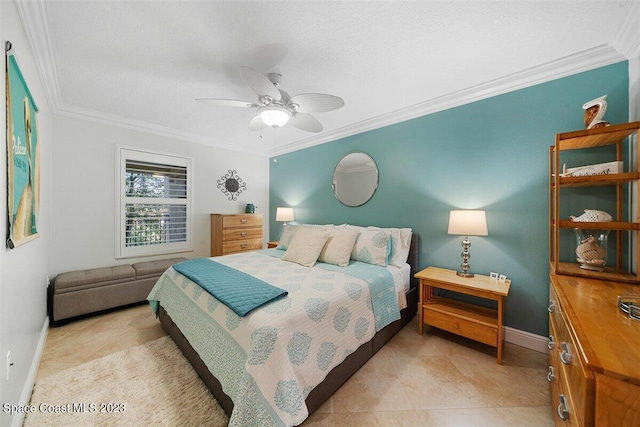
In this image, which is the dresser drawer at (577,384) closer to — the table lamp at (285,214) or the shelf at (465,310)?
the shelf at (465,310)

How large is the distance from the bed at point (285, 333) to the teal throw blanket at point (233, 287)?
0.12 feet

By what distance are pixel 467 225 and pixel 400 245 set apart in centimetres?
71

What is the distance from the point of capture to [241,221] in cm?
408

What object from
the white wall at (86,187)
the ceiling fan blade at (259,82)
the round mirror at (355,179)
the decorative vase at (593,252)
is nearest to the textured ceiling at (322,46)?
the ceiling fan blade at (259,82)

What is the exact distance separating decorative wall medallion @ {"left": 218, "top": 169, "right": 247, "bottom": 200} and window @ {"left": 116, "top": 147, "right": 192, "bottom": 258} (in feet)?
1.90

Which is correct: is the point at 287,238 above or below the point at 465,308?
above

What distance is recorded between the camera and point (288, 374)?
1193 mm

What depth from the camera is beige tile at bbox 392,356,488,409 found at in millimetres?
1534

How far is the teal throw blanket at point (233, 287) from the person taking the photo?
144 centimetres

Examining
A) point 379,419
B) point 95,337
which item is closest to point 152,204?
point 95,337

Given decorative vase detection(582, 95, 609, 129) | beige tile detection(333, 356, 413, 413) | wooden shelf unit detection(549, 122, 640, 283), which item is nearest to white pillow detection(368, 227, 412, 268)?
beige tile detection(333, 356, 413, 413)

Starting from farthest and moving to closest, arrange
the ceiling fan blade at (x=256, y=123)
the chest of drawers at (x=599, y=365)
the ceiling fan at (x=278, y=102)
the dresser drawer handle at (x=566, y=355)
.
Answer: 1. the ceiling fan blade at (x=256, y=123)
2. the ceiling fan at (x=278, y=102)
3. the dresser drawer handle at (x=566, y=355)
4. the chest of drawers at (x=599, y=365)

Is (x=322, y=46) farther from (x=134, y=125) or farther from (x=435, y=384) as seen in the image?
(x=134, y=125)

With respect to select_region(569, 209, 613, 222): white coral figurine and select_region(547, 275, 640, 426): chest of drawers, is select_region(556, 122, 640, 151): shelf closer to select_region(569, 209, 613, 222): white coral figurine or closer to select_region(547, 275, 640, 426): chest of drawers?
select_region(569, 209, 613, 222): white coral figurine
